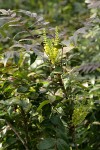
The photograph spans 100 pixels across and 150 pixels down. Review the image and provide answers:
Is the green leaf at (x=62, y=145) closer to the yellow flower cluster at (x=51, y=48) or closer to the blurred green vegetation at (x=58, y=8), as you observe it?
the yellow flower cluster at (x=51, y=48)

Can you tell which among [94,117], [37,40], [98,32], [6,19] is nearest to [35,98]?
[37,40]

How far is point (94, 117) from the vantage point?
1.92m

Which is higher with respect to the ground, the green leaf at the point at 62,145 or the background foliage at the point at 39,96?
the background foliage at the point at 39,96

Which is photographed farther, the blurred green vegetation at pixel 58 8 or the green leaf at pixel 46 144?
the blurred green vegetation at pixel 58 8

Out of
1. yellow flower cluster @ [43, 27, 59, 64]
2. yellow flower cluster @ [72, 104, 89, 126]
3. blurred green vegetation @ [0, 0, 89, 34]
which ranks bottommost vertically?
blurred green vegetation @ [0, 0, 89, 34]

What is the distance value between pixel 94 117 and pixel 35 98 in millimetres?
503

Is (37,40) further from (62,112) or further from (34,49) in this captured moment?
(62,112)

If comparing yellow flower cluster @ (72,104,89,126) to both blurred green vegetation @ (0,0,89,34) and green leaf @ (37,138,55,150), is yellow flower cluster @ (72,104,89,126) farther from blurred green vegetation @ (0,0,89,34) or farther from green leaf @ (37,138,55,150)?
blurred green vegetation @ (0,0,89,34)

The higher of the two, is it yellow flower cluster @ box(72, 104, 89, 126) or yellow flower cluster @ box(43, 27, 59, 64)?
yellow flower cluster @ box(43, 27, 59, 64)

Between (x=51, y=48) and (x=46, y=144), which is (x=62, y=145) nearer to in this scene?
(x=46, y=144)

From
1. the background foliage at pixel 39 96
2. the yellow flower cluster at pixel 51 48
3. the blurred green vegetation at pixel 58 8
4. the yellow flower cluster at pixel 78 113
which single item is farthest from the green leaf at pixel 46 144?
the blurred green vegetation at pixel 58 8

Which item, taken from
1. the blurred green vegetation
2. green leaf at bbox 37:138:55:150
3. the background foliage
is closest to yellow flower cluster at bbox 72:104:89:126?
the background foliage

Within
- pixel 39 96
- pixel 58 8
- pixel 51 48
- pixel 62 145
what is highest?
pixel 51 48

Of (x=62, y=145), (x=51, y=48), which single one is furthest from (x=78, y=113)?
(x=51, y=48)
